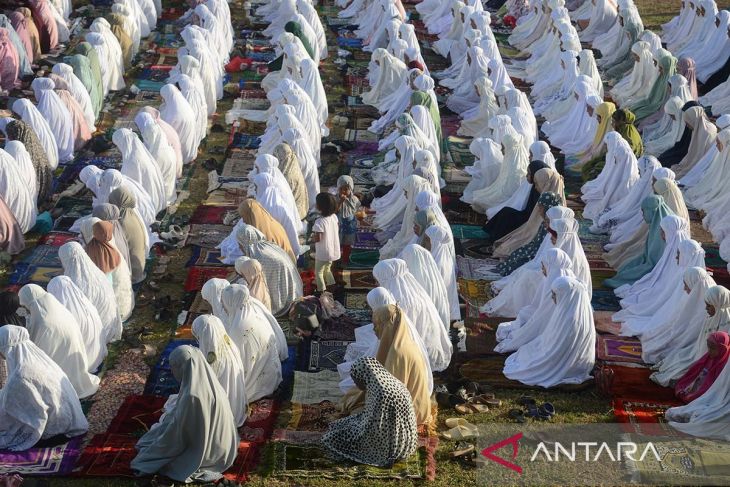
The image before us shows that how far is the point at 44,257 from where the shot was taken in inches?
539

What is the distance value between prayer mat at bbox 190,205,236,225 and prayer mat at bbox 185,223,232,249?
0.35 ft

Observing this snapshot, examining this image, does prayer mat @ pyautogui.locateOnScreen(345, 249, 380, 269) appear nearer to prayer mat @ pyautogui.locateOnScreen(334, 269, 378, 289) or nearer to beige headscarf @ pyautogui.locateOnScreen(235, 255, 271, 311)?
prayer mat @ pyautogui.locateOnScreen(334, 269, 378, 289)

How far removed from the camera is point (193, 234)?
14.5 meters

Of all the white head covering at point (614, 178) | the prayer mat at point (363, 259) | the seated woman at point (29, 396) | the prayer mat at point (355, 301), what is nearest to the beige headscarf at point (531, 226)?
the white head covering at point (614, 178)

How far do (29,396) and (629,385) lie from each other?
216 inches

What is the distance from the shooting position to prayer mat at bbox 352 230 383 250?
14.4 metres

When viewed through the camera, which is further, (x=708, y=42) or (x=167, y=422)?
(x=708, y=42)

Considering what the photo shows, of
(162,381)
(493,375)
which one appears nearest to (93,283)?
(162,381)

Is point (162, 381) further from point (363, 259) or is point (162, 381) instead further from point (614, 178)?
point (614, 178)

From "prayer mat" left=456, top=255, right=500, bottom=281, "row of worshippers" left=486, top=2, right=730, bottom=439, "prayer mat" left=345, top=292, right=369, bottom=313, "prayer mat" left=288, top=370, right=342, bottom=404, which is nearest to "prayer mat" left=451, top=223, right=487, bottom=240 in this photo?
"prayer mat" left=456, top=255, right=500, bottom=281

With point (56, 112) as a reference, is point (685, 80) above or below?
above

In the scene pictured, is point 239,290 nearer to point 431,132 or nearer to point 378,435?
point 378,435

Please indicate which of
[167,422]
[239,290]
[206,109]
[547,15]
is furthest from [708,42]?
[167,422]

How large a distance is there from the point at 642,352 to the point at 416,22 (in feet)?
39.7
